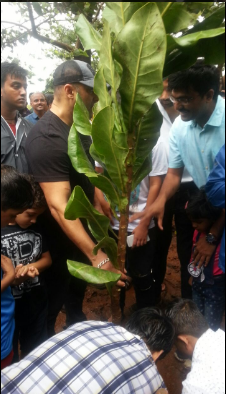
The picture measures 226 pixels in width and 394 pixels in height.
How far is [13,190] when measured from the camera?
792 mm

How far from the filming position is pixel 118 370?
0.97 m

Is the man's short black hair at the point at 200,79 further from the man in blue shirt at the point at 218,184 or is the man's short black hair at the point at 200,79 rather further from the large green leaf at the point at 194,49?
the man in blue shirt at the point at 218,184

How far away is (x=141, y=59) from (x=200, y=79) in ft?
0.76

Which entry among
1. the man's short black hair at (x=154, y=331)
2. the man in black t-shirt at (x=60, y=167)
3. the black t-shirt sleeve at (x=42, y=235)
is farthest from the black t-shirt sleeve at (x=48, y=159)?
the man's short black hair at (x=154, y=331)

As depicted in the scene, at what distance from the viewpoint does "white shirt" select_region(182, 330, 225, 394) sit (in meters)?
0.86

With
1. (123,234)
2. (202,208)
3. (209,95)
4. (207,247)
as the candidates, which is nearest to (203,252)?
(207,247)

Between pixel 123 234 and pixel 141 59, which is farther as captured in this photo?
pixel 123 234

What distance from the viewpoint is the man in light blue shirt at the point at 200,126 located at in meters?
0.87

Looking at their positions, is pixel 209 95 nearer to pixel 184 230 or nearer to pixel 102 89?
pixel 102 89

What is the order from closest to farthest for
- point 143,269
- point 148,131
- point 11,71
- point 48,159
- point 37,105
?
point 11,71 < point 148,131 < point 48,159 < point 37,105 < point 143,269

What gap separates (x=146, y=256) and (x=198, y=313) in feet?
1.97

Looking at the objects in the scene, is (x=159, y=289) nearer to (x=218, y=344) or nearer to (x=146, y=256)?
(x=146, y=256)

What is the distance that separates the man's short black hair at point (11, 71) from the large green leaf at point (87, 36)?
8.7 inches

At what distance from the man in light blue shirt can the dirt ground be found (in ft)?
0.88
